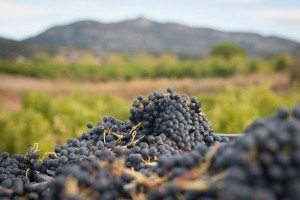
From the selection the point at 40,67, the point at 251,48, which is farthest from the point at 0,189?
the point at 251,48

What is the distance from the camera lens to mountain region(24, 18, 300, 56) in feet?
249

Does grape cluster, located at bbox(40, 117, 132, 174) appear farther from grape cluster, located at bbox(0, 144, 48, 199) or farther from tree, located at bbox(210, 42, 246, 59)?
Answer: tree, located at bbox(210, 42, 246, 59)

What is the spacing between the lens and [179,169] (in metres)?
0.98

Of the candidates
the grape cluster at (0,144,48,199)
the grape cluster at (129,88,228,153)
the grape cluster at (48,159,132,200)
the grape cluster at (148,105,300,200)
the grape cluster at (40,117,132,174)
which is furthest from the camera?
the grape cluster at (129,88,228,153)

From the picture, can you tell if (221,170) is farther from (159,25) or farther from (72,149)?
(159,25)

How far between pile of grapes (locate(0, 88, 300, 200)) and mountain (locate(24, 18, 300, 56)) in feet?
234

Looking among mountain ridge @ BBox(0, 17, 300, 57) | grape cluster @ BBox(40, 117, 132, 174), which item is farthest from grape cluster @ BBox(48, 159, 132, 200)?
mountain ridge @ BBox(0, 17, 300, 57)

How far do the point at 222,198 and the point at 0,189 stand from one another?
0.65 meters

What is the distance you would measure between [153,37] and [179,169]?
86.7 m

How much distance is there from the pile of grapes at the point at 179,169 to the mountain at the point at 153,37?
7139 centimetres

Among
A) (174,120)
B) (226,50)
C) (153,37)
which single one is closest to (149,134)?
(174,120)

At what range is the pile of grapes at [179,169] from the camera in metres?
0.82

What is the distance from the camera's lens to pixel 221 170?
0.97 m

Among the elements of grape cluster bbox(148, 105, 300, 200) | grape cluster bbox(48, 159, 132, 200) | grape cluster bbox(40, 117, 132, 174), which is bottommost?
grape cluster bbox(40, 117, 132, 174)
